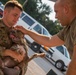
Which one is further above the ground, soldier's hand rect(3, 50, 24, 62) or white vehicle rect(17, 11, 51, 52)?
soldier's hand rect(3, 50, 24, 62)

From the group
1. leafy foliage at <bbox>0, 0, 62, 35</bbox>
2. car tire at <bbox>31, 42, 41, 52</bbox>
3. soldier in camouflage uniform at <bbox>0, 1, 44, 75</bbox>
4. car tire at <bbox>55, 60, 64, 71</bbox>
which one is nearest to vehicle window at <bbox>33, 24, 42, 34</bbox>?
car tire at <bbox>31, 42, 41, 52</bbox>

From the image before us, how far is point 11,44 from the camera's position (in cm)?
350

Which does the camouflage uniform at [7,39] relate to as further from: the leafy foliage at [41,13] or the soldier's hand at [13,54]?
the leafy foliage at [41,13]

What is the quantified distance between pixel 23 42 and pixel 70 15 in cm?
105

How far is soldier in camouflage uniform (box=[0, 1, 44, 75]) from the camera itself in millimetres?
3441

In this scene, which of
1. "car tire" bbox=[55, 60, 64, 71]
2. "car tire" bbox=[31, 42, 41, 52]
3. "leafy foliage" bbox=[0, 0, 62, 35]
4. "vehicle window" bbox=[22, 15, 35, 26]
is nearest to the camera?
"car tire" bbox=[31, 42, 41, 52]

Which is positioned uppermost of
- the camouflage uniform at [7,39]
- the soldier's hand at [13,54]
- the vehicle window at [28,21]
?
the camouflage uniform at [7,39]

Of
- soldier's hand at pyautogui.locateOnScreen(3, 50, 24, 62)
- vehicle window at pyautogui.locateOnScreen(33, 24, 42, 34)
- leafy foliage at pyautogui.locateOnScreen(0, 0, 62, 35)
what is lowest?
leafy foliage at pyautogui.locateOnScreen(0, 0, 62, 35)

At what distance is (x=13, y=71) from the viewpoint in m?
3.47

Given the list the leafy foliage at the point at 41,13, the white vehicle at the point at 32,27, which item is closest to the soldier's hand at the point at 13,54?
the white vehicle at the point at 32,27

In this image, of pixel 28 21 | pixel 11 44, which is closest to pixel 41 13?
pixel 28 21

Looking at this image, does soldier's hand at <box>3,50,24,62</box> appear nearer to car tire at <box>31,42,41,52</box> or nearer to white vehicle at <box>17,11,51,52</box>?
car tire at <box>31,42,41,52</box>

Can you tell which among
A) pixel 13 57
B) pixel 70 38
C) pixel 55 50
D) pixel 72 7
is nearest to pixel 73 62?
pixel 70 38

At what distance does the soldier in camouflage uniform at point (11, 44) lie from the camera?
3.44 metres
